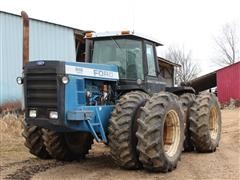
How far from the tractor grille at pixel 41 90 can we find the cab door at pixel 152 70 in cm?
235

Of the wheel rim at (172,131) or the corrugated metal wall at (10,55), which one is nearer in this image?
the wheel rim at (172,131)

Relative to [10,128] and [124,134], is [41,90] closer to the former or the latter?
[124,134]

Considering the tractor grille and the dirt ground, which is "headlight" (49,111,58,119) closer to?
the tractor grille

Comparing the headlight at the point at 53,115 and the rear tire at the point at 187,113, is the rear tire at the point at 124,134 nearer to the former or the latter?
the headlight at the point at 53,115

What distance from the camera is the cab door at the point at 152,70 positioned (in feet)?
33.6

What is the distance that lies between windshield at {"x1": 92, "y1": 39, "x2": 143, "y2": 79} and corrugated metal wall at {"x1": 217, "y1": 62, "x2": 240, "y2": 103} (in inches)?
988

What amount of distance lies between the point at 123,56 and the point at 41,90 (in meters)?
2.07

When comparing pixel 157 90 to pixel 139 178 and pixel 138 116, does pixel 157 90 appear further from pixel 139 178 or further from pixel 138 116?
pixel 139 178

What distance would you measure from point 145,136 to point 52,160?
2.83 m

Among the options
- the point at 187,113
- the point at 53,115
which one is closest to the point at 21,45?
the point at 187,113

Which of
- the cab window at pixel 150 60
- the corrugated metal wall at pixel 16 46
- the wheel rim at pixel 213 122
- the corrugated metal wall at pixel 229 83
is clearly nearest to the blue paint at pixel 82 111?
the cab window at pixel 150 60

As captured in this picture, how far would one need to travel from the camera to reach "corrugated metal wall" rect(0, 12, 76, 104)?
61.1 ft

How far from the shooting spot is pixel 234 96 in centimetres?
3444

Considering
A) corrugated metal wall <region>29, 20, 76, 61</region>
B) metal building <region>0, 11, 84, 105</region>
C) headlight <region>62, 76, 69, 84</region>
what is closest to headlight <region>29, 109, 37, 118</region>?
A: headlight <region>62, 76, 69, 84</region>
